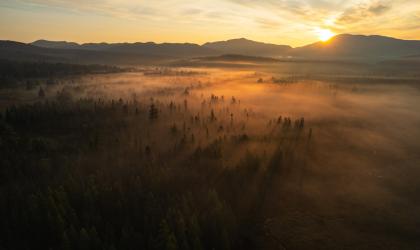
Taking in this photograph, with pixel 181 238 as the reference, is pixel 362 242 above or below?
below

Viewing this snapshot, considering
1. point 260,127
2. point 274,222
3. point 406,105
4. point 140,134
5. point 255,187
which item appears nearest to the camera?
point 274,222

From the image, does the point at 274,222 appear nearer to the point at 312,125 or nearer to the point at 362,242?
the point at 362,242

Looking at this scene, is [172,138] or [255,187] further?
[172,138]

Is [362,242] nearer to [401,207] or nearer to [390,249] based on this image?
[390,249]

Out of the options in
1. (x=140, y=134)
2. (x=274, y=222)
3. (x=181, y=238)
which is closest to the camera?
(x=181, y=238)

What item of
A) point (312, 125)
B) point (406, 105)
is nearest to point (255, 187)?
point (312, 125)

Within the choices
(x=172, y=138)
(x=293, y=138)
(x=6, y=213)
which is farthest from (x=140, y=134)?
(x=6, y=213)

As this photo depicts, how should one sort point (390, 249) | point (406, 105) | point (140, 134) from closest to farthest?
point (390, 249), point (140, 134), point (406, 105)

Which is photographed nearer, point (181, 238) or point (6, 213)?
point (181, 238)

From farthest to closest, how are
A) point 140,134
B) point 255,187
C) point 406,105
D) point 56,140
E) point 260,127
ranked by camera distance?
point 406,105 < point 260,127 < point 140,134 < point 56,140 < point 255,187

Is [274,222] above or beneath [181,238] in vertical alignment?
beneath
